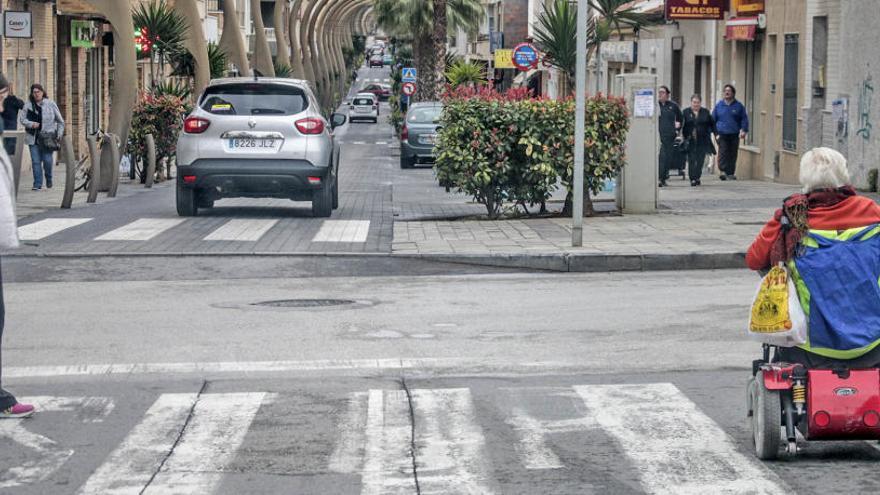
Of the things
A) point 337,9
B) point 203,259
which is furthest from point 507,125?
point 337,9

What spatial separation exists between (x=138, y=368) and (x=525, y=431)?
2.94 metres

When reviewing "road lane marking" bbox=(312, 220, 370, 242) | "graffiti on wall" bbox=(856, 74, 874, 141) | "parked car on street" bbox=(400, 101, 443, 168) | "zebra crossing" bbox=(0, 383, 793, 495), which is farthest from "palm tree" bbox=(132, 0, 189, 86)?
"zebra crossing" bbox=(0, 383, 793, 495)

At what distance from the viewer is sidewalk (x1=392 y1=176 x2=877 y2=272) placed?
15.8 meters

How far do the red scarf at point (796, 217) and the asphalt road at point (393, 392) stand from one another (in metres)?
0.90

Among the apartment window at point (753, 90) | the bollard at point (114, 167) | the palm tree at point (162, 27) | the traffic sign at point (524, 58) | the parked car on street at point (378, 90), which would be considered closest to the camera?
the bollard at point (114, 167)

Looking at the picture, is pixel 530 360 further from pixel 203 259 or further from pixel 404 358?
pixel 203 259

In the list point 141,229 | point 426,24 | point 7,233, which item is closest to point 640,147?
point 141,229

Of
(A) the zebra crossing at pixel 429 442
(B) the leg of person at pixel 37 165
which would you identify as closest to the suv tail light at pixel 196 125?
(B) the leg of person at pixel 37 165

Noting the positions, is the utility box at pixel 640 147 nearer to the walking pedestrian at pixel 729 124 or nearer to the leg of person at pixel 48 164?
the walking pedestrian at pixel 729 124

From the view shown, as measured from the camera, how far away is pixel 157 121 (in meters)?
30.7

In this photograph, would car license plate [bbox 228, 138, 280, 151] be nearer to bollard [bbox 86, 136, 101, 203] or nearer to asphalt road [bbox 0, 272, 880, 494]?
bollard [bbox 86, 136, 101, 203]

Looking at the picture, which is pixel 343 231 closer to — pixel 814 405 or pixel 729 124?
pixel 814 405

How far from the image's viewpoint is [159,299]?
44.0 feet

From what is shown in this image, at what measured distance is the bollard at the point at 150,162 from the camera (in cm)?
2923
